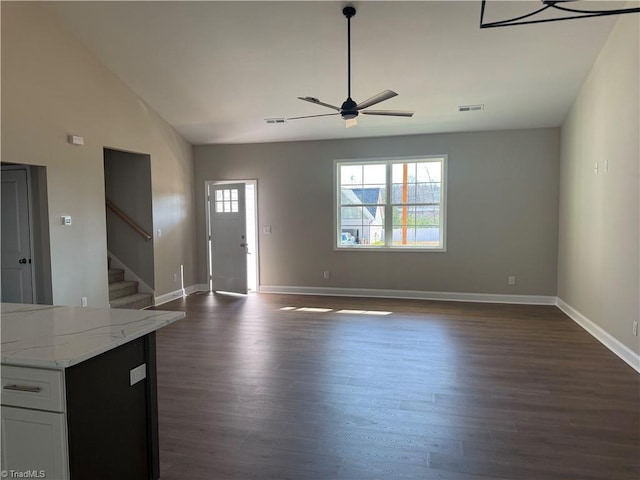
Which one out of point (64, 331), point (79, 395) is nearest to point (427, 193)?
point (64, 331)

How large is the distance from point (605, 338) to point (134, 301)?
6.07 meters

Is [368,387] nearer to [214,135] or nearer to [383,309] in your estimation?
[383,309]

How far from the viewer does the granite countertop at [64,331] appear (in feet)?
5.21

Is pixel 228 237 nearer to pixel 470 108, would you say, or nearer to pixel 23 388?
pixel 470 108

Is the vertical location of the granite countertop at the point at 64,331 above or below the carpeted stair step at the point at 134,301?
above

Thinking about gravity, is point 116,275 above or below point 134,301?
above

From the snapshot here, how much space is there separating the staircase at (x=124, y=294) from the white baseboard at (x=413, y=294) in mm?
2057

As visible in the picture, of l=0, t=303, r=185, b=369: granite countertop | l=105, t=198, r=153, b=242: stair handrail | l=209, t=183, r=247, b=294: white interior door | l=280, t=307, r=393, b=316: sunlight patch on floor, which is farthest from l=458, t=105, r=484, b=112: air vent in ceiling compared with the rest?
l=0, t=303, r=185, b=369: granite countertop

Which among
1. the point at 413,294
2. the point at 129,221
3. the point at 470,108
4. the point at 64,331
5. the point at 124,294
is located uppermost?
the point at 470,108

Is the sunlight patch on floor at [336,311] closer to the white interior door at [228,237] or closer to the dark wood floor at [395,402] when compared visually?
the dark wood floor at [395,402]

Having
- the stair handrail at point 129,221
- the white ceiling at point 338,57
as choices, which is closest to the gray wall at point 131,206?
the stair handrail at point 129,221

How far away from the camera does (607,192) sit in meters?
4.45

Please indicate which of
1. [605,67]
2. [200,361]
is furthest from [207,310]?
[605,67]

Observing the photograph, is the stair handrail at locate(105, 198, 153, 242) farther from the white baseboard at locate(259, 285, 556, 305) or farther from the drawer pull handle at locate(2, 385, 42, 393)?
the drawer pull handle at locate(2, 385, 42, 393)
